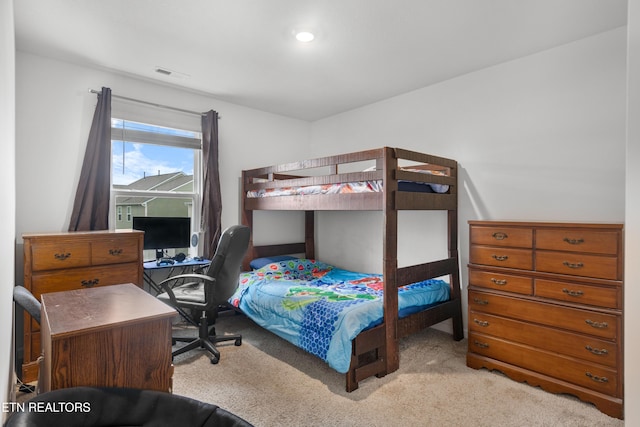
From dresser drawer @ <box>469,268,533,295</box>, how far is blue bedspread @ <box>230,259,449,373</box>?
44cm

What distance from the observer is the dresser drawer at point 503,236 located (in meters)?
2.37

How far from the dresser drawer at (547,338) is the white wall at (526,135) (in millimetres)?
713

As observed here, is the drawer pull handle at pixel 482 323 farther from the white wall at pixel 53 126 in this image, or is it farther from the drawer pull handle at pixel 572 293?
the white wall at pixel 53 126

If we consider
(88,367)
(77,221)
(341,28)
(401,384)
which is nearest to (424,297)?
(401,384)

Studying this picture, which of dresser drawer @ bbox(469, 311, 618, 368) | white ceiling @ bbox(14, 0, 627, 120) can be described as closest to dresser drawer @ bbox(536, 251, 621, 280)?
dresser drawer @ bbox(469, 311, 618, 368)

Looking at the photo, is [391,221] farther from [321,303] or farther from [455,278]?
[455,278]

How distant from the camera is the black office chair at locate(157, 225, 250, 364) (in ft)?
8.58

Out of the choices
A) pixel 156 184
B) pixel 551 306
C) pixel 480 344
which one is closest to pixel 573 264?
pixel 551 306

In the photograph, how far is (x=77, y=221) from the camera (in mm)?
2889

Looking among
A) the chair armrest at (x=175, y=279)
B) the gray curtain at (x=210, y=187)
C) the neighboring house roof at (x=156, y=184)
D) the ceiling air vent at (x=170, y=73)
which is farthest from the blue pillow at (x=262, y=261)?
the ceiling air vent at (x=170, y=73)

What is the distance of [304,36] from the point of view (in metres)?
2.43

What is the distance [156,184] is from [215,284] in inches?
59.6

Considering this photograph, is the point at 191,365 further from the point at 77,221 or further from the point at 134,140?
the point at 134,140

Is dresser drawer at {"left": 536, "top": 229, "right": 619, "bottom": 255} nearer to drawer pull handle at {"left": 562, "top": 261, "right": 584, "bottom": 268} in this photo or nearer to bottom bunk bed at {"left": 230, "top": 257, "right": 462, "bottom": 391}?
drawer pull handle at {"left": 562, "top": 261, "right": 584, "bottom": 268}
